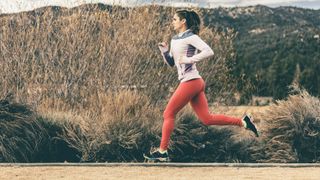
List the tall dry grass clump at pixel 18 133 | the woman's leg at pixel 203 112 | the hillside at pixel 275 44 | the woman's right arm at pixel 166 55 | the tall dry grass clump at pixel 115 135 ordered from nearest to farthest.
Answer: the woman's right arm at pixel 166 55, the woman's leg at pixel 203 112, the tall dry grass clump at pixel 18 133, the tall dry grass clump at pixel 115 135, the hillside at pixel 275 44

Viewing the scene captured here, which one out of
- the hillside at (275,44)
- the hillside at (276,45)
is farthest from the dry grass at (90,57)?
the hillside at (275,44)

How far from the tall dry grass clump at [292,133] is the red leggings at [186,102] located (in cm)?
341

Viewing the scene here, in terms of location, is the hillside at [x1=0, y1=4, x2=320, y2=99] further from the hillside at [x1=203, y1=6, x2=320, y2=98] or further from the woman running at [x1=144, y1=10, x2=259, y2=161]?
the woman running at [x1=144, y1=10, x2=259, y2=161]

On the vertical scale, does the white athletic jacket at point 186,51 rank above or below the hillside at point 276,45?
above

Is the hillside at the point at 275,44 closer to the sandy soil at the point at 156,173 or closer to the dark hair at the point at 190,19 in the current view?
the sandy soil at the point at 156,173

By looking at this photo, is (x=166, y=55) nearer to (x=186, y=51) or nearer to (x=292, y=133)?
(x=186, y=51)

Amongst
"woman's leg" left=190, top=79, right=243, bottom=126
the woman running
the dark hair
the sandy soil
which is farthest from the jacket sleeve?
the sandy soil

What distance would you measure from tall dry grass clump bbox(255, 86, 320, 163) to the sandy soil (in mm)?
1848

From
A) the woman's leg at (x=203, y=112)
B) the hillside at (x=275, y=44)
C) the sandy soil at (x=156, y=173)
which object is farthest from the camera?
the hillside at (x=275, y=44)

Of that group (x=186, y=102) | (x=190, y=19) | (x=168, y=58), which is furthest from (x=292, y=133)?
(x=190, y=19)

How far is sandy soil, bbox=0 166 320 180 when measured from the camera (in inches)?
393

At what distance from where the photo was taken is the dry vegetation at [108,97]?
41.2 ft

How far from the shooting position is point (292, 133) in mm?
13180

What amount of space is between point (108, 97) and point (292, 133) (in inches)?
147
